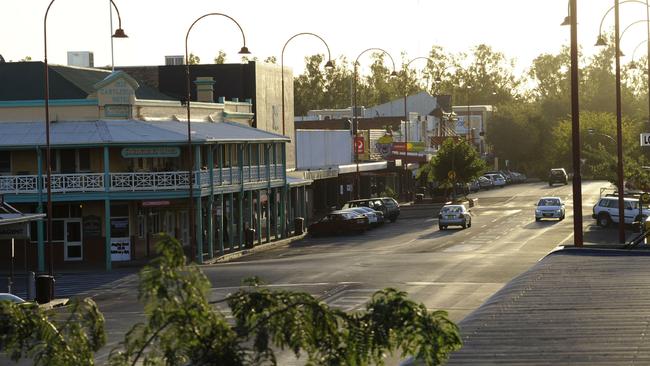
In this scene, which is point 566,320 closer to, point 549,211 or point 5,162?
point 5,162

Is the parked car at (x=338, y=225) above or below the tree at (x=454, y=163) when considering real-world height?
below

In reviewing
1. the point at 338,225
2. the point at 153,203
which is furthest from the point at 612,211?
the point at 153,203

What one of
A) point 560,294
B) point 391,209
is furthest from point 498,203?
point 560,294

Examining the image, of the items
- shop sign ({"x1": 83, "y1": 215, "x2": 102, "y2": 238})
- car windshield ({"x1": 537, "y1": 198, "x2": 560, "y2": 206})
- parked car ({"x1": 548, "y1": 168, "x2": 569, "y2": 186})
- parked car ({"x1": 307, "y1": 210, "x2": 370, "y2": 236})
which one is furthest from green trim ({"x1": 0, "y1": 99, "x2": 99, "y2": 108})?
parked car ({"x1": 548, "y1": 168, "x2": 569, "y2": 186})

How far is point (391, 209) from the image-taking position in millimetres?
78188

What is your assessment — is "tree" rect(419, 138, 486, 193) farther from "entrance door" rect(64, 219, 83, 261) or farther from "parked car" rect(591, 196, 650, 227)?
"entrance door" rect(64, 219, 83, 261)

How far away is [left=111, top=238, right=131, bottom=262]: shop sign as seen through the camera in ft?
180

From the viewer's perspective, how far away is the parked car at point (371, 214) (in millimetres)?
71312

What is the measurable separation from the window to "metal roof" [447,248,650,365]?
30.2 metres

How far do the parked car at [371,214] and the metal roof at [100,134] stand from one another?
13641 millimetres

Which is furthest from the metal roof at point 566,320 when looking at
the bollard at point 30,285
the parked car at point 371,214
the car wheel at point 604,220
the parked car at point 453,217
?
the parked car at point 371,214

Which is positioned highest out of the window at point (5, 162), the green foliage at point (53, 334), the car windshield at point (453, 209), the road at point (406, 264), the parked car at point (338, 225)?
the window at point (5, 162)

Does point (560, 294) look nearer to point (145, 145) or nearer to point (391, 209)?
point (145, 145)

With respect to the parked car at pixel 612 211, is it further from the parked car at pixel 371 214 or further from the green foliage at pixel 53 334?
the green foliage at pixel 53 334
